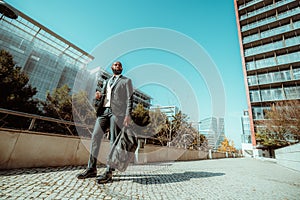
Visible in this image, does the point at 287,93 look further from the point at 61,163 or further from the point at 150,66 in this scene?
the point at 61,163

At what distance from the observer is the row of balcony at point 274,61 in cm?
2048

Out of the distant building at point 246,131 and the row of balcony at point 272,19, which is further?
the distant building at point 246,131

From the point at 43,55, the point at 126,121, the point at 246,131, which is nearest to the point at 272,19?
the point at 246,131

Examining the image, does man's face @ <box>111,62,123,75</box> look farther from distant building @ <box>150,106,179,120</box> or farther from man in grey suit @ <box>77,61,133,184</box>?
distant building @ <box>150,106,179,120</box>

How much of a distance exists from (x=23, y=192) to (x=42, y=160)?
1579 mm

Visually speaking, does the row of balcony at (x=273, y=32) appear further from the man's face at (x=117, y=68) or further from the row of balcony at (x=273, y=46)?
the man's face at (x=117, y=68)

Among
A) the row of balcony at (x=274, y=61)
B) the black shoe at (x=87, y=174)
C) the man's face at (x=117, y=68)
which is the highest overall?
the row of balcony at (x=274, y=61)

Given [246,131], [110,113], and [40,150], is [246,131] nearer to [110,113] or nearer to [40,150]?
[110,113]

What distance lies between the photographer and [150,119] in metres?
16.4

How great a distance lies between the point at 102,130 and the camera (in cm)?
203

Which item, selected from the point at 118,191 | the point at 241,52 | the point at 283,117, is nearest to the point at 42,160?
the point at 118,191

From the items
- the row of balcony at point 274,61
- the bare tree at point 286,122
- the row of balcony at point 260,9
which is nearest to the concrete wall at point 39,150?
the bare tree at point 286,122

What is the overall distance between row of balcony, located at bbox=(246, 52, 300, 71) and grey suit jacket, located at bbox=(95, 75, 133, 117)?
28744 mm

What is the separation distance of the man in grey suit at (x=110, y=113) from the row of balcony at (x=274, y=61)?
28.8 meters
